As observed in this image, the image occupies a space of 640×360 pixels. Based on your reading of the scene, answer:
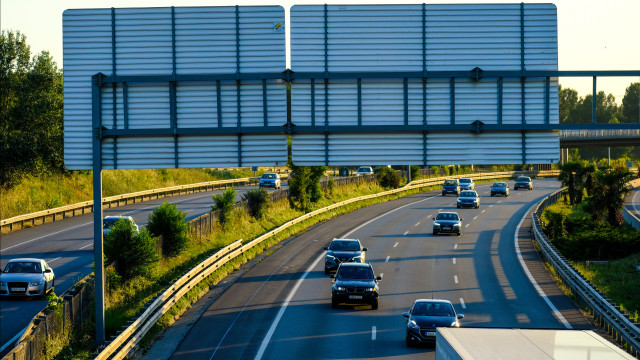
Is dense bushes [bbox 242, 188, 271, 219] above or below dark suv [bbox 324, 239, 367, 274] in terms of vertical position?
above

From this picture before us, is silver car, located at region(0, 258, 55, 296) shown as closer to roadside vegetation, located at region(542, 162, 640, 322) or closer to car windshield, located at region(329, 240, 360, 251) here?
car windshield, located at region(329, 240, 360, 251)

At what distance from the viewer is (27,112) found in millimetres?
64562

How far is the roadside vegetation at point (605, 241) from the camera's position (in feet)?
118

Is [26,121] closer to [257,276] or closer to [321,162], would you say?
[257,276]

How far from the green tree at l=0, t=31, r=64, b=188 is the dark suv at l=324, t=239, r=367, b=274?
33.2 metres

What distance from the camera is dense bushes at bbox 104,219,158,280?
3225cm

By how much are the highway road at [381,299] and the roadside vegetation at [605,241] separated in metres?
2.48

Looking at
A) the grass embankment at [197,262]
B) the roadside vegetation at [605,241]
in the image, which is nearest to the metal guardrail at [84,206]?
the grass embankment at [197,262]

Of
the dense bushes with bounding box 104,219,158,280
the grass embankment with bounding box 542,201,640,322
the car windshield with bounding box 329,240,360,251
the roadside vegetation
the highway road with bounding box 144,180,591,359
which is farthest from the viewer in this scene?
the car windshield with bounding box 329,240,360,251

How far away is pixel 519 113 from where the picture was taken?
20141 millimetres

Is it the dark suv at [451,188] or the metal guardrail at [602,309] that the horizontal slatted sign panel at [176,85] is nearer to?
the metal guardrail at [602,309]

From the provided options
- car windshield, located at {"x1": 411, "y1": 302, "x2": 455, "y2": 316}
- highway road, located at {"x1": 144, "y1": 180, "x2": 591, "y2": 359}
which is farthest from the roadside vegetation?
car windshield, located at {"x1": 411, "y1": 302, "x2": 455, "y2": 316}

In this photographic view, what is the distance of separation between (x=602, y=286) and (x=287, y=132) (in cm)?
2221

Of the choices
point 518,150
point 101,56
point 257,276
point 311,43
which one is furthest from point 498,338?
point 257,276
